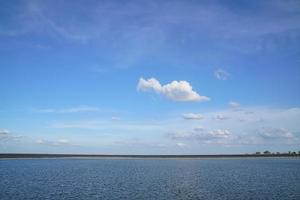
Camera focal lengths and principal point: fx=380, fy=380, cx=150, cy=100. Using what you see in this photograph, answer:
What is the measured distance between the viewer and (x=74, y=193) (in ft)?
189

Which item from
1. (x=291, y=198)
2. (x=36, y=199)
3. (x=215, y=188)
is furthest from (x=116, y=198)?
(x=291, y=198)

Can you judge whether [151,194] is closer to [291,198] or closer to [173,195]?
[173,195]

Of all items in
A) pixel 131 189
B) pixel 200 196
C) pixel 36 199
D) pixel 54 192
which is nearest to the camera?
pixel 36 199

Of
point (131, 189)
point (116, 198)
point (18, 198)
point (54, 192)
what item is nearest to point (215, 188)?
point (131, 189)

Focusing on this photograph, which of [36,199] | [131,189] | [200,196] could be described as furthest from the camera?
[131,189]

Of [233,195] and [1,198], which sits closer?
[1,198]

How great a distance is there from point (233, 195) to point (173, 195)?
28.3 ft

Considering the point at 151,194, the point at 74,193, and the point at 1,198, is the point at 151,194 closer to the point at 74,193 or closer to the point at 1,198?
the point at 74,193

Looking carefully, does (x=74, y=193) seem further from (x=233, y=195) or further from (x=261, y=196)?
(x=261, y=196)

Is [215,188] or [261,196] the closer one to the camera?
[261,196]

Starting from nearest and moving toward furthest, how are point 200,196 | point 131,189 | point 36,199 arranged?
point 36,199 → point 200,196 → point 131,189

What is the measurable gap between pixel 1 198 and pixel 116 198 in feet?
50.6

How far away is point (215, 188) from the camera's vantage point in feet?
211

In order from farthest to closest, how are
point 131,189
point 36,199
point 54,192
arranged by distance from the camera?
point 131,189
point 54,192
point 36,199
